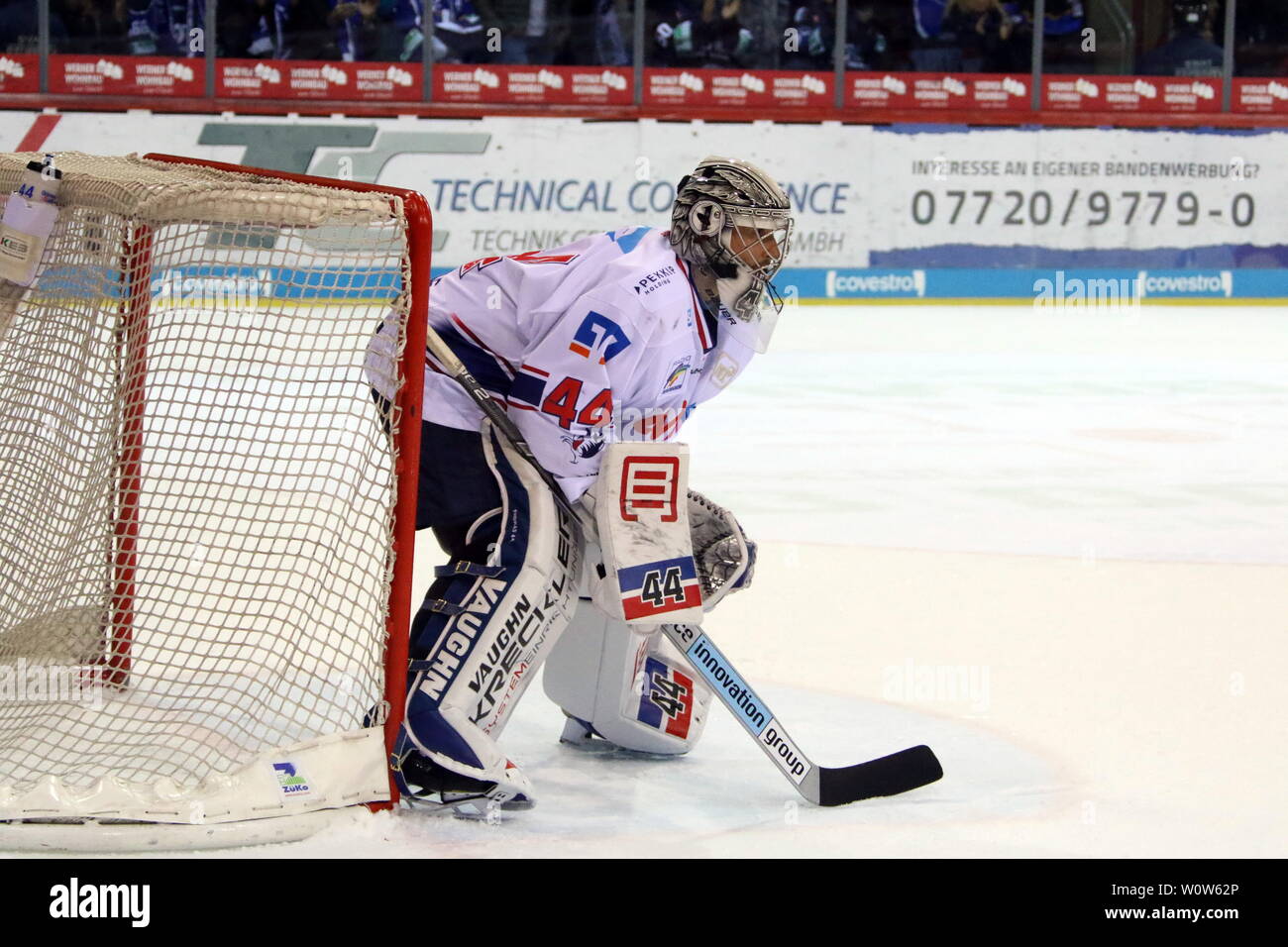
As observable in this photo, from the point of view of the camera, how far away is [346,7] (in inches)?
452

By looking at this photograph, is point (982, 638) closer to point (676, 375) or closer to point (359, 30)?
point (676, 375)

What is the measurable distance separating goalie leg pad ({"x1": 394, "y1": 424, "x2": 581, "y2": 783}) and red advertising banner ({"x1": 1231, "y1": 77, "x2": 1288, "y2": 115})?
36.0ft

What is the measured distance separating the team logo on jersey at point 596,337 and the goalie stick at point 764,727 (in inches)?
6.9

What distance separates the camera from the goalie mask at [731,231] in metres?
2.62

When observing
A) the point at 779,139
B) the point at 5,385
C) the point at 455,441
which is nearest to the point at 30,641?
the point at 5,385

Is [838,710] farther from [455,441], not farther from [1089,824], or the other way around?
[455,441]

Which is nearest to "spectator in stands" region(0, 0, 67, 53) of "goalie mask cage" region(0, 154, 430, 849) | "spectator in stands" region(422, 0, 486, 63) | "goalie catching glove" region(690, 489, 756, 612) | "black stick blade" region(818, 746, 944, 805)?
"spectator in stands" region(422, 0, 486, 63)

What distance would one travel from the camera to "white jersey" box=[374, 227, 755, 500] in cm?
249

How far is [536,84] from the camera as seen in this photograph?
1154 cm

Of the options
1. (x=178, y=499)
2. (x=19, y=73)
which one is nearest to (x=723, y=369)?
(x=178, y=499)

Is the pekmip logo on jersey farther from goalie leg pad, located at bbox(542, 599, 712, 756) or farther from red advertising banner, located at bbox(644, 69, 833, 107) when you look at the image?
red advertising banner, located at bbox(644, 69, 833, 107)

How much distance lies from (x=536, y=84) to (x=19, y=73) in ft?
10.6

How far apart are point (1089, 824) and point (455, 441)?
1.09 m

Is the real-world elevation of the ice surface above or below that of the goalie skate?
below
